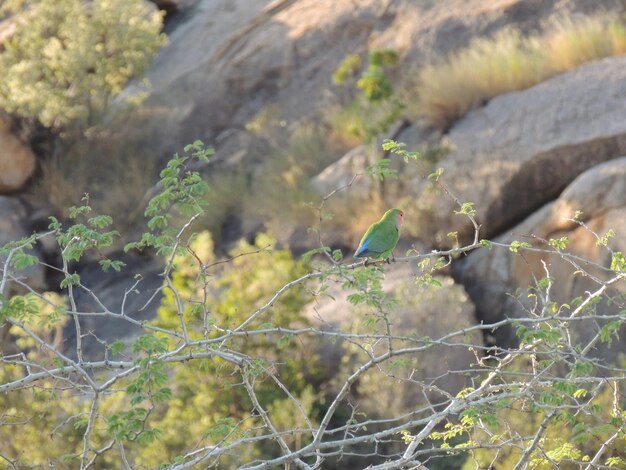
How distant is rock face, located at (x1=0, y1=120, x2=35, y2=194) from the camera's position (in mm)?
14398

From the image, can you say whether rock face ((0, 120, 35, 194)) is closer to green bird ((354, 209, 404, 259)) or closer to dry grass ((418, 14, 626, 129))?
dry grass ((418, 14, 626, 129))

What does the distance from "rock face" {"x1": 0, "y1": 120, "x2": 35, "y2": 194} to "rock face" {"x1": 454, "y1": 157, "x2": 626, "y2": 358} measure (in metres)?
6.56

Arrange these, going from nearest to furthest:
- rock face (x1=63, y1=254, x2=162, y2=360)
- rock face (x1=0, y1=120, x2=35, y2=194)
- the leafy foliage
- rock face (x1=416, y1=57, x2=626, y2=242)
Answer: rock face (x1=416, y1=57, x2=626, y2=242) < rock face (x1=63, y1=254, x2=162, y2=360) < the leafy foliage < rock face (x1=0, y1=120, x2=35, y2=194)

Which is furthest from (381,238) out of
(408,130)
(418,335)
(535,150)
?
(408,130)

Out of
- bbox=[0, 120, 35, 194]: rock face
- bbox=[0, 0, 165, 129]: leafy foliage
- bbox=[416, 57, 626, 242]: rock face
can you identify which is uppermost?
bbox=[0, 0, 165, 129]: leafy foliage

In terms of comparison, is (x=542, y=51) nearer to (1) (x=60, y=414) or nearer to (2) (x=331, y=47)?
A: (2) (x=331, y=47)

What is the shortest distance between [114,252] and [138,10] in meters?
3.55

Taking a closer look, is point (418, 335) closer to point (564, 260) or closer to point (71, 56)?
point (564, 260)

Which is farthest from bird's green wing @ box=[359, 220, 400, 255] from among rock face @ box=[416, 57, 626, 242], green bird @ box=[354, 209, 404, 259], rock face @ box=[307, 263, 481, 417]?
rock face @ box=[416, 57, 626, 242]

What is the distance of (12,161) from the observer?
14469 millimetres

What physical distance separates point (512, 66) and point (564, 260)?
11.8 ft

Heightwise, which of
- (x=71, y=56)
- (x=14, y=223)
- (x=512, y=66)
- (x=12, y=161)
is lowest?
(x=512, y=66)

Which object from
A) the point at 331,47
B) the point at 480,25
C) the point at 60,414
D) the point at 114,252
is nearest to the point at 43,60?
the point at 114,252

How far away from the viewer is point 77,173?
48.3ft
